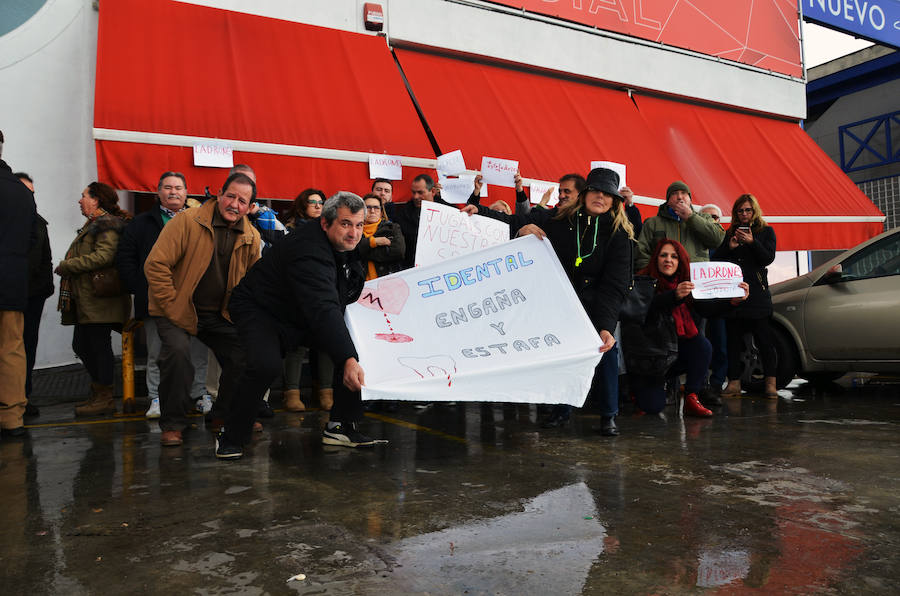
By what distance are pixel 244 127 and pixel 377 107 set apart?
5.64 ft

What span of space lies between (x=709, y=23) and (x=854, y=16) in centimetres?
376

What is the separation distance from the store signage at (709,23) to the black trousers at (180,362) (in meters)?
7.63

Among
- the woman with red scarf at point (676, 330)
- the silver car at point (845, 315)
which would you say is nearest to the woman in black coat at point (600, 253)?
the woman with red scarf at point (676, 330)

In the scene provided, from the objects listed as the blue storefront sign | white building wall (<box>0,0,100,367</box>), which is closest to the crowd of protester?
white building wall (<box>0,0,100,367</box>)

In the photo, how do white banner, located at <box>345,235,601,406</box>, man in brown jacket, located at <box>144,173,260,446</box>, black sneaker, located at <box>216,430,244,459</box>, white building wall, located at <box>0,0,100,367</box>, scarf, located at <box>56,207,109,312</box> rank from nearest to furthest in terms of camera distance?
1. black sneaker, located at <box>216,430,244,459</box>
2. white banner, located at <box>345,235,601,406</box>
3. man in brown jacket, located at <box>144,173,260,446</box>
4. scarf, located at <box>56,207,109,312</box>
5. white building wall, located at <box>0,0,100,367</box>

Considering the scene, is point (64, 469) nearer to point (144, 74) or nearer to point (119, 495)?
point (119, 495)

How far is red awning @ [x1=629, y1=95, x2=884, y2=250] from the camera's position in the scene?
37.2 ft

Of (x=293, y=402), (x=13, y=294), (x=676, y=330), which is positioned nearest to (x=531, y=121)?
(x=676, y=330)

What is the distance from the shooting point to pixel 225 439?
4.23 meters

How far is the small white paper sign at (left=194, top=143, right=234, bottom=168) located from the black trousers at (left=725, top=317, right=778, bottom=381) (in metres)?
5.36

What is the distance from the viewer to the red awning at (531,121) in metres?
8.97

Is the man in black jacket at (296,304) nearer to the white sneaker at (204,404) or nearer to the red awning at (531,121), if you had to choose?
the white sneaker at (204,404)

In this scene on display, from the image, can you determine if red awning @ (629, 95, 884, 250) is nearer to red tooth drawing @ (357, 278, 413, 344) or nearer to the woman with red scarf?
the woman with red scarf

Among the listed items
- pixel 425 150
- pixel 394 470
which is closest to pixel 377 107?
pixel 425 150
